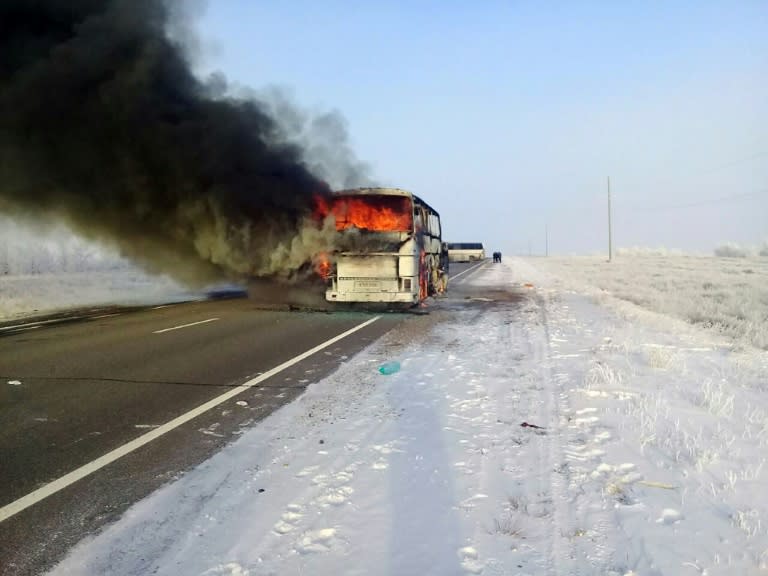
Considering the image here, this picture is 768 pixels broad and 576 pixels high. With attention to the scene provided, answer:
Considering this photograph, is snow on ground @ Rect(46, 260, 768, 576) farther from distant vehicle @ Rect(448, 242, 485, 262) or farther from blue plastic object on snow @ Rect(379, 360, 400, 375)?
distant vehicle @ Rect(448, 242, 485, 262)

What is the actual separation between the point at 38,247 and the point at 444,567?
5522 centimetres

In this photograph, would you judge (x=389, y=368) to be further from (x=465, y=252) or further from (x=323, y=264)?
(x=465, y=252)

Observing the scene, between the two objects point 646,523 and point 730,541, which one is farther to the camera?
point 646,523

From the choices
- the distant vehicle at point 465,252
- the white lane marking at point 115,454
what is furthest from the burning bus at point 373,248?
the distant vehicle at point 465,252

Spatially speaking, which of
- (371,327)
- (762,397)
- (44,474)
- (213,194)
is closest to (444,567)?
(44,474)

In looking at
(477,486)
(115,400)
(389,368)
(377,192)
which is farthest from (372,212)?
(477,486)

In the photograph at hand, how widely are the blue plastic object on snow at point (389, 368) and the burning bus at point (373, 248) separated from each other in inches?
217

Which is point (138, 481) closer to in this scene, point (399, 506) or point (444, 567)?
point (399, 506)

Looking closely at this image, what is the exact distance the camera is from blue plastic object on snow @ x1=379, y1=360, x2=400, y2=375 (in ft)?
23.3

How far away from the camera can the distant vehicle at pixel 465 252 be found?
63.7 meters

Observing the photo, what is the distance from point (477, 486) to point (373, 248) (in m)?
9.74

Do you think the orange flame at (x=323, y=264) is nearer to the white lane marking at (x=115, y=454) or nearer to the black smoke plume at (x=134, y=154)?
the black smoke plume at (x=134, y=154)

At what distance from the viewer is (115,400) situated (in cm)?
570

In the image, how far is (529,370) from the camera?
23.2 feet
